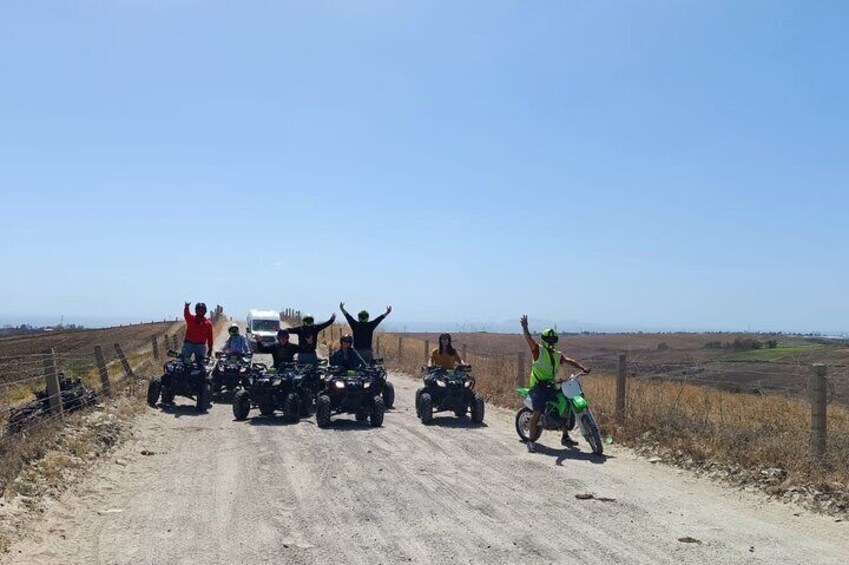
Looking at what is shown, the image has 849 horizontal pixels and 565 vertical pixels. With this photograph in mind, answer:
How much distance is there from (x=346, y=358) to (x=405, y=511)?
7378 mm

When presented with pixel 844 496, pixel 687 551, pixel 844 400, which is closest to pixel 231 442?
pixel 687 551

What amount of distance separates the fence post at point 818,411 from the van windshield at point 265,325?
29281 millimetres

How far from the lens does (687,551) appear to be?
6809 millimetres

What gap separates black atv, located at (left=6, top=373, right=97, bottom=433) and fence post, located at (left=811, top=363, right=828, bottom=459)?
10.7 m

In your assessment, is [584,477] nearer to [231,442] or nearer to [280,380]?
[231,442]

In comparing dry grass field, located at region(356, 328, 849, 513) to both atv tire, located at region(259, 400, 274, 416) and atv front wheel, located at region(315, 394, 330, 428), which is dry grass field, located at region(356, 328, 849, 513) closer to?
atv front wheel, located at region(315, 394, 330, 428)

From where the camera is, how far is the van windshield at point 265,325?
36.3 m

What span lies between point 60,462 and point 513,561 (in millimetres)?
6177

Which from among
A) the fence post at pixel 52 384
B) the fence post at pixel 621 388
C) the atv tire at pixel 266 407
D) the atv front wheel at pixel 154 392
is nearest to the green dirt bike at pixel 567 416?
the fence post at pixel 621 388

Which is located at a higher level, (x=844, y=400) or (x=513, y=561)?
(x=844, y=400)

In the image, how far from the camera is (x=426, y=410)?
1434cm

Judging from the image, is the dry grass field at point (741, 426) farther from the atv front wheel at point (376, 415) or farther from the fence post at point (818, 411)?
the atv front wheel at point (376, 415)

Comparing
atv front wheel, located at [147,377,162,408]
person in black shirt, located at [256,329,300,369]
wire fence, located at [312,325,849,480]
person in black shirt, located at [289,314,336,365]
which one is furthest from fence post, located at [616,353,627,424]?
atv front wheel, located at [147,377,162,408]

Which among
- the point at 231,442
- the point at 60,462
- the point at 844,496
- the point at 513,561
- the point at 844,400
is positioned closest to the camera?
the point at 513,561
